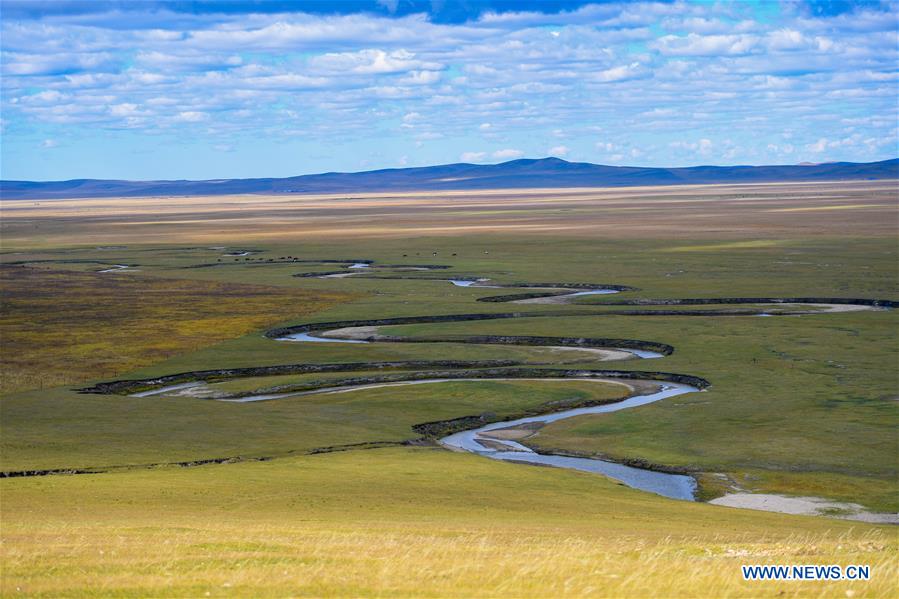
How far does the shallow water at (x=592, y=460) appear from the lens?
43219mm

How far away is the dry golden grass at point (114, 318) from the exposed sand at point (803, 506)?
129 feet

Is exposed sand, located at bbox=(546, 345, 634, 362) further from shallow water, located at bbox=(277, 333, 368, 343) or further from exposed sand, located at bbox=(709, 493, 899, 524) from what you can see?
exposed sand, located at bbox=(709, 493, 899, 524)

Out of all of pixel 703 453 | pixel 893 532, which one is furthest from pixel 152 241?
pixel 893 532

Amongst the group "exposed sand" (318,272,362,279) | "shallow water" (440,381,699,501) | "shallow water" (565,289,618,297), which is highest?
"shallow water" (565,289,618,297)

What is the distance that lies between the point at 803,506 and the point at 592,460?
33.5 feet

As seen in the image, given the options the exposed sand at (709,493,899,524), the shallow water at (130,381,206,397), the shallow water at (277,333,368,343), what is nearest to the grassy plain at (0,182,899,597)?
the exposed sand at (709,493,899,524)

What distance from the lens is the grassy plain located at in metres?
20.6

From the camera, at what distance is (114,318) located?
9231cm

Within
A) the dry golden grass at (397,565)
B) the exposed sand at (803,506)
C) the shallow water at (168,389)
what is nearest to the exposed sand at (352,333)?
the shallow water at (168,389)

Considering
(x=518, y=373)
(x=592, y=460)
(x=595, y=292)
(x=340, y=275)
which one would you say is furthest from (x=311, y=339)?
(x=340, y=275)

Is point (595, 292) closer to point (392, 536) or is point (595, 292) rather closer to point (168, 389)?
point (168, 389)

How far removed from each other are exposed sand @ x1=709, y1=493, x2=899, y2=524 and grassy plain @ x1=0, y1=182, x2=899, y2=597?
118 cm

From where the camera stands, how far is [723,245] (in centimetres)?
15138

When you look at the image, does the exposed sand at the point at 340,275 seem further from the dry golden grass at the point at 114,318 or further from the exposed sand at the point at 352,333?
the exposed sand at the point at 352,333
